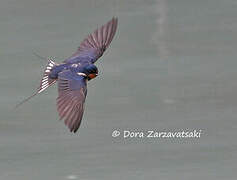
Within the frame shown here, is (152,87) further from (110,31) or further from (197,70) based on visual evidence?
(110,31)

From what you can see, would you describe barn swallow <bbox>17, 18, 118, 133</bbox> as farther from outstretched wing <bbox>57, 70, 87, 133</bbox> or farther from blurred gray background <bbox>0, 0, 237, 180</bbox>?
blurred gray background <bbox>0, 0, 237, 180</bbox>

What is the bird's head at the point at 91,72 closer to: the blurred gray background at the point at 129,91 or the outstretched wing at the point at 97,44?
the outstretched wing at the point at 97,44

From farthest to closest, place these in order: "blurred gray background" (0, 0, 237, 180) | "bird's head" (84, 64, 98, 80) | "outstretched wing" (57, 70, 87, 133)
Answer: "blurred gray background" (0, 0, 237, 180), "bird's head" (84, 64, 98, 80), "outstretched wing" (57, 70, 87, 133)

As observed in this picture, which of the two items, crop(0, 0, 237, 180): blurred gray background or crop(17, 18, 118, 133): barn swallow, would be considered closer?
crop(17, 18, 118, 133): barn swallow

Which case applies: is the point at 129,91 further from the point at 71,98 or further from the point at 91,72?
the point at 71,98

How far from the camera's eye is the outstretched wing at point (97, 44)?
4.85 metres

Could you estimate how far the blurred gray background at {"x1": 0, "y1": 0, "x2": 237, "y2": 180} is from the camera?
4.80 meters

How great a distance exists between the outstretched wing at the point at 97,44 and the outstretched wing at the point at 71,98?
0.74 ft

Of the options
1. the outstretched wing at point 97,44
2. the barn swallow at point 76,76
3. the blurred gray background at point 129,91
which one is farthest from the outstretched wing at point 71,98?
the blurred gray background at point 129,91

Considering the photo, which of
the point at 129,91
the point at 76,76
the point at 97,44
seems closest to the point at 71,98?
the point at 76,76

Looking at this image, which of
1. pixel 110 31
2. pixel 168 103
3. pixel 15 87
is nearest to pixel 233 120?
pixel 168 103

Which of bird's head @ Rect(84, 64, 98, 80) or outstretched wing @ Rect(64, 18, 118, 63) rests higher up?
outstretched wing @ Rect(64, 18, 118, 63)

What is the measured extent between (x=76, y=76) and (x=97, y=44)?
0.41 metres

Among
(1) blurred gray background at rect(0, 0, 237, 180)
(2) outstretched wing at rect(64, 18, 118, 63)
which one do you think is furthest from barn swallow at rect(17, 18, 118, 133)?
(1) blurred gray background at rect(0, 0, 237, 180)
